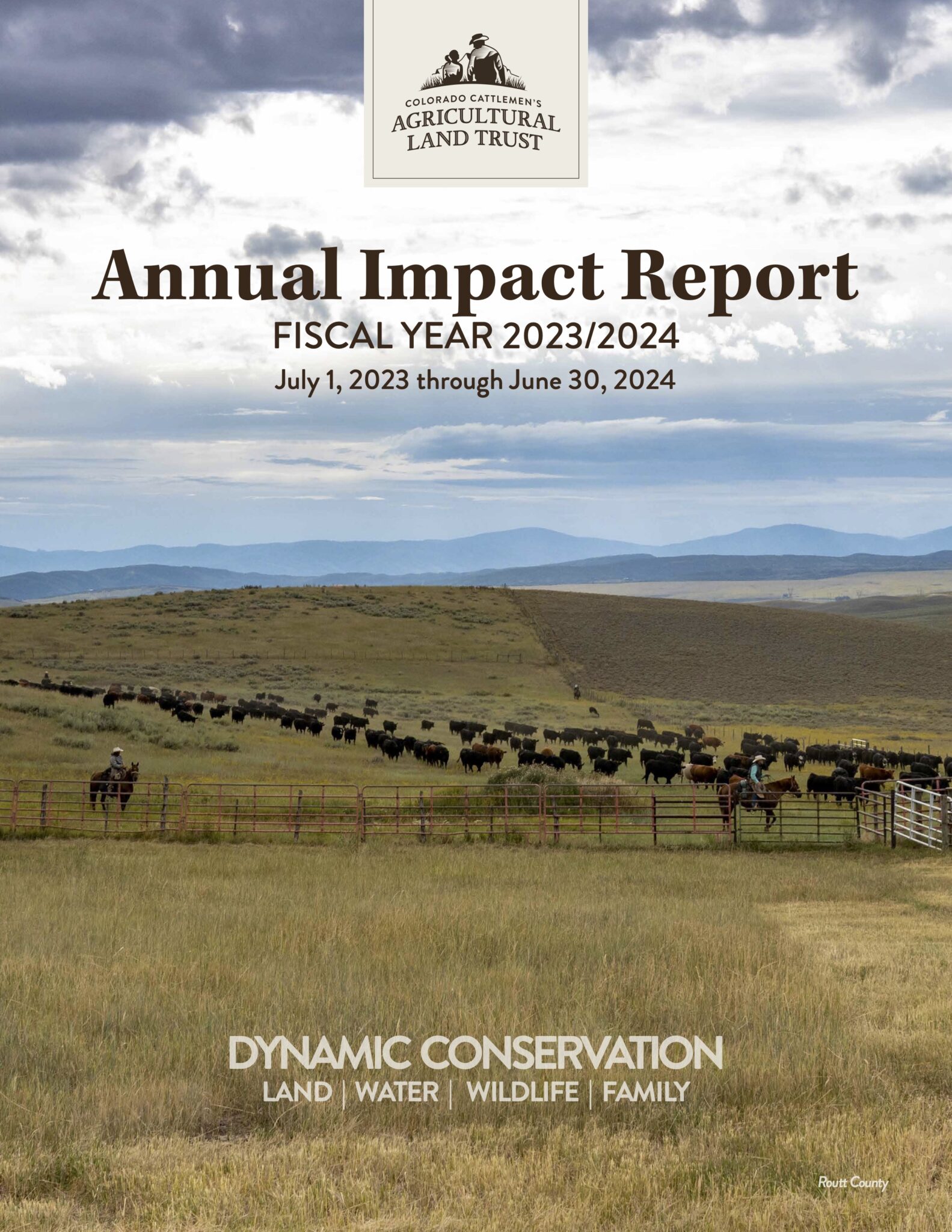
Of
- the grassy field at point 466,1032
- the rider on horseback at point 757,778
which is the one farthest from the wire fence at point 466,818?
the grassy field at point 466,1032

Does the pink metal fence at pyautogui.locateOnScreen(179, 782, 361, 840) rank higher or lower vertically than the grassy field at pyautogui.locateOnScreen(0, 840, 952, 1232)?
lower

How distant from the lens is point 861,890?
15789 millimetres

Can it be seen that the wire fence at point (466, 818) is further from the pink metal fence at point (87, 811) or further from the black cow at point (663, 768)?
the black cow at point (663, 768)

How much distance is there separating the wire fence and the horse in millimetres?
57

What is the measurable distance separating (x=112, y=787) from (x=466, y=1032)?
17214 millimetres

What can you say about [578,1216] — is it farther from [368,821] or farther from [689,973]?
[368,821]

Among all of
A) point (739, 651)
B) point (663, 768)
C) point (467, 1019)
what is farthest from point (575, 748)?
point (739, 651)

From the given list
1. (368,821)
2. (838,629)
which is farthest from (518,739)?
(838,629)

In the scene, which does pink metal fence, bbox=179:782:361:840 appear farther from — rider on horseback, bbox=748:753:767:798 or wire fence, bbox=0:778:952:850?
rider on horseback, bbox=748:753:767:798

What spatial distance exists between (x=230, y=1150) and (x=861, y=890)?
37.5ft

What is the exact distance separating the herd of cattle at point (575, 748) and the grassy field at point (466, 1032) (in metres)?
16.0

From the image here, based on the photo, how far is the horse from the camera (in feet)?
73.0

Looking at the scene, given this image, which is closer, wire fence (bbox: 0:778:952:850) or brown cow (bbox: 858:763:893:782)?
wire fence (bbox: 0:778:952:850)

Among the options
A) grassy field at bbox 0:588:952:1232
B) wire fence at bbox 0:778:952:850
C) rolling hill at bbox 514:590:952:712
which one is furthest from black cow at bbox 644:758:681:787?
rolling hill at bbox 514:590:952:712
